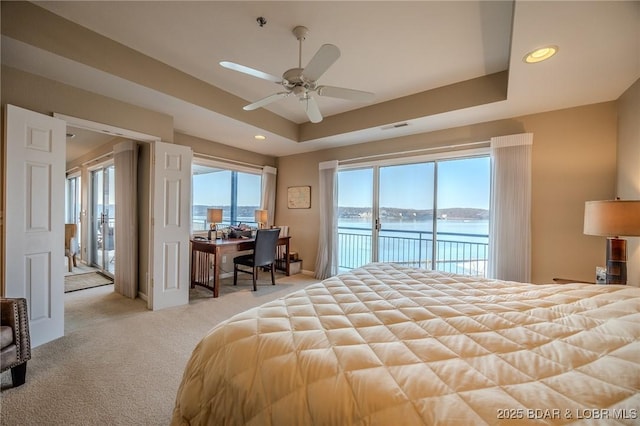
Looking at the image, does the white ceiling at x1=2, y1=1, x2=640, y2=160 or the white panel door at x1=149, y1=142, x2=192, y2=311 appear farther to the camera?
the white panel door at x1=149, y1=142, x2=192, y2=311

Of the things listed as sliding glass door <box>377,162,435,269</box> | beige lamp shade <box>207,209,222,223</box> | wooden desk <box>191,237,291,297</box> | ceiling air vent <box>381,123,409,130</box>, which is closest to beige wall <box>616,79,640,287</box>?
sliding glass door <box>377,162,435,269</box>

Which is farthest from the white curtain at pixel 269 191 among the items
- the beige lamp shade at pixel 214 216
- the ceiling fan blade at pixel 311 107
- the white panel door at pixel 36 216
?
the white panel door at pixel 36 216

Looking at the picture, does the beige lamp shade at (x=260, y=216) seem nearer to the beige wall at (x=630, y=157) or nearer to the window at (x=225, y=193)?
the window at (x=225, y=193)

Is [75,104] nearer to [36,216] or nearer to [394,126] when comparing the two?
[36,216]

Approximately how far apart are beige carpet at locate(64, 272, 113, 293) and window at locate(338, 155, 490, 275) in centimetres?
413

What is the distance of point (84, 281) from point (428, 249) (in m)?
5.61

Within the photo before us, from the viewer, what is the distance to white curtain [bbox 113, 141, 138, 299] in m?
3.48

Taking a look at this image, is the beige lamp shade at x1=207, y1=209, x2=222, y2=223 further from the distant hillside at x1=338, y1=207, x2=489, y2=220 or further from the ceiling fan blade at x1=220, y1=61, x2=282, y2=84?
the ceiling fan blade at x1=220, y1=61, x2=282, y2=84

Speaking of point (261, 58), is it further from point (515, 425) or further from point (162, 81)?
point (515, 425)

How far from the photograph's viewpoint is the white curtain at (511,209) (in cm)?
296

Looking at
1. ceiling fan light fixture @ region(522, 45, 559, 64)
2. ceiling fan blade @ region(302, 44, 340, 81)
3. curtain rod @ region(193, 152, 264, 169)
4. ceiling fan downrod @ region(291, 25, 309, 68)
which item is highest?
ceiling fan downrod @ region(291, 25, 309, 68)

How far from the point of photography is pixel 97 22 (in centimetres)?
205

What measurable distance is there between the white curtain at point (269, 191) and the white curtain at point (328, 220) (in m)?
1.17

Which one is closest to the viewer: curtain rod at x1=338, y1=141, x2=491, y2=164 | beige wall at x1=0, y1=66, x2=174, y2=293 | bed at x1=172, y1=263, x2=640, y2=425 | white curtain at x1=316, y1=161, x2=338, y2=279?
bed at x1=172, y1=263, x2=640, y2=425
